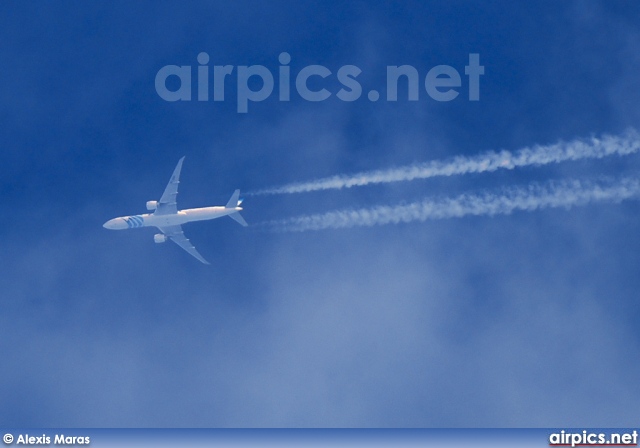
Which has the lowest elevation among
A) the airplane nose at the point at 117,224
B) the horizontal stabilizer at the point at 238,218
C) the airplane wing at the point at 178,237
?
the horizontal stabilizer at the point at 238,218

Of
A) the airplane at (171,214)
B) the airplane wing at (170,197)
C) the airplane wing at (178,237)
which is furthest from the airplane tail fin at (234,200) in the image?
the airplane wing at (178,237)

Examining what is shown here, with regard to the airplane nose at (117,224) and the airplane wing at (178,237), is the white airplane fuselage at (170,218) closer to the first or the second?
the airplane nose at (117,224)

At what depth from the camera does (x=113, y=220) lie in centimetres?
9094

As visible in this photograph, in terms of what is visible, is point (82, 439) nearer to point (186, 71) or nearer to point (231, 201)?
point (231, 201)

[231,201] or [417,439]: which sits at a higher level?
[231,201]

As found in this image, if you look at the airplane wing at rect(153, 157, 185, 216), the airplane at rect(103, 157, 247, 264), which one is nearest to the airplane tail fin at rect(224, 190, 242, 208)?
the airplane at rect(103, 157, 247, 264)

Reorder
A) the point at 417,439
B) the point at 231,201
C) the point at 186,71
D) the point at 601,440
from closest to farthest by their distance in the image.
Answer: the point at 601,440
the point at 417,439
the point at 231,201
the point at 186,71

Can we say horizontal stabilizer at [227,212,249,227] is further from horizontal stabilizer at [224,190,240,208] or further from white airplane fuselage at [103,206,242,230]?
horizontal stabilizer at [224,190,240,208]

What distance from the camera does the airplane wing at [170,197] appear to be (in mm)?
90062

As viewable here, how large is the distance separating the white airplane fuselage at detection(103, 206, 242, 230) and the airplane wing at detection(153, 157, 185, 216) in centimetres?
56

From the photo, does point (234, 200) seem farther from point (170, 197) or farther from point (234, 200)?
point (170, 197)

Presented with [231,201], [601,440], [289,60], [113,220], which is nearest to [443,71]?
[289,60]

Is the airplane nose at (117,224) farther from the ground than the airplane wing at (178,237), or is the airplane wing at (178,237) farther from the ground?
the airplane wing at (178,237)

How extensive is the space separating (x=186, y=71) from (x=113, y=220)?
451 inches
